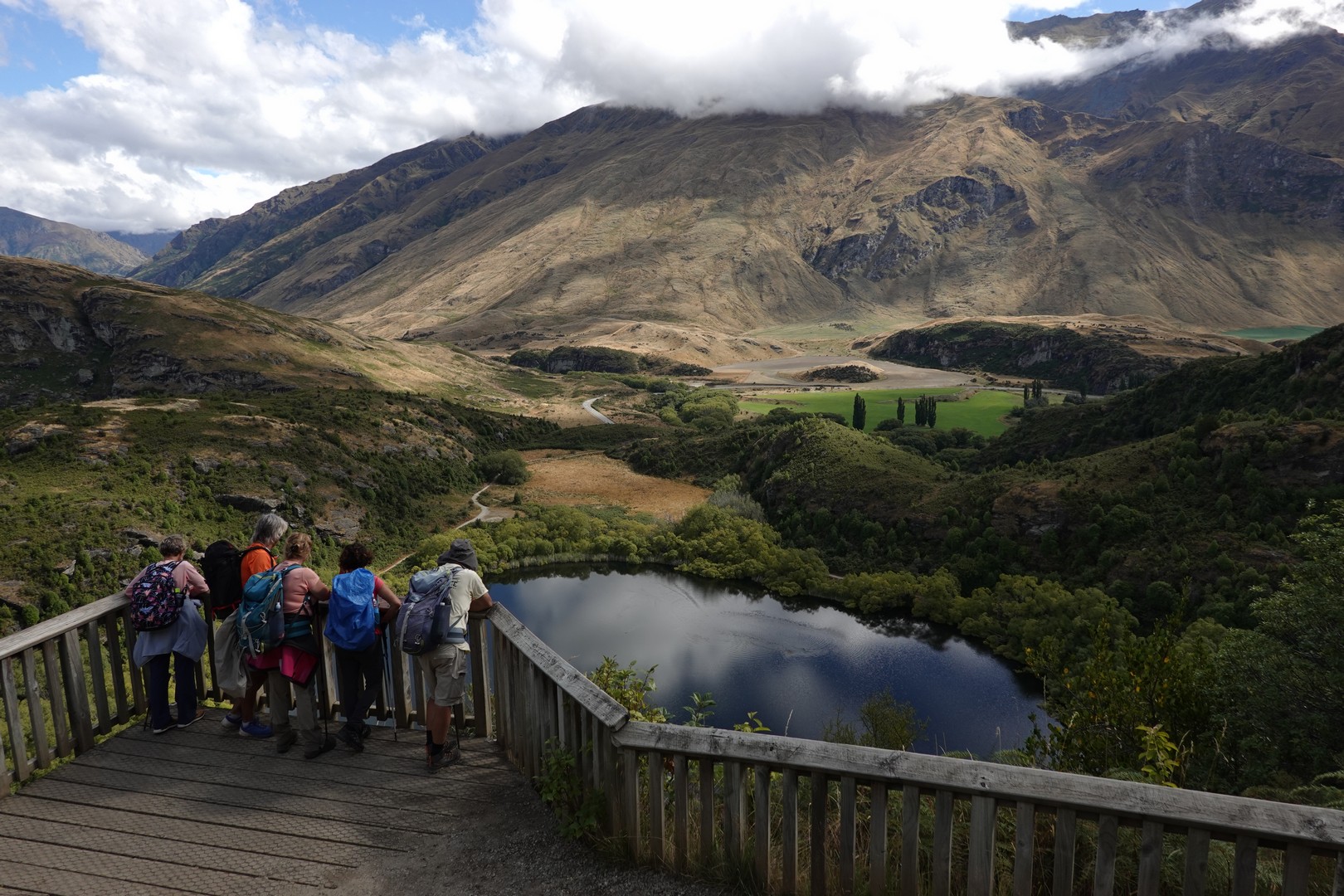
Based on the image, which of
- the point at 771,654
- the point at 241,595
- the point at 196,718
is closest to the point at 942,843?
the point at 241,595

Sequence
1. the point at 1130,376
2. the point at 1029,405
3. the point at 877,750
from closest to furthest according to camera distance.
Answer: the point at 877,750, the point at 1029,405, the point at 1130,376

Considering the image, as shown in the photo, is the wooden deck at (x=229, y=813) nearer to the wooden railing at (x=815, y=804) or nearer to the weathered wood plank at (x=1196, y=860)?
the wooden railing at (x=815, y=804)

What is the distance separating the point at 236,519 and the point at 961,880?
44064 millimetres

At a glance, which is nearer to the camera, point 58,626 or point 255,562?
point 58,626

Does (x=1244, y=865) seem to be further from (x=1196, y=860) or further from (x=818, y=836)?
(x=818, y=836)

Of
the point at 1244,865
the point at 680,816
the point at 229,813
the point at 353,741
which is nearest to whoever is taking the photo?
the point at 1244,865

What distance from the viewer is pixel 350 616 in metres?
6.94

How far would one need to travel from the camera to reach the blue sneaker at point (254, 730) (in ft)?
24.6

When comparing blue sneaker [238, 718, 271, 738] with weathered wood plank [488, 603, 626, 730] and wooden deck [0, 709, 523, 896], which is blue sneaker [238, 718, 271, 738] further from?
weathered wood plank [488, 603, 626, 730]

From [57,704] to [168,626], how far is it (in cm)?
108

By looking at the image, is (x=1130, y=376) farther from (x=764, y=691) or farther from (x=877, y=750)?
(x=877, y=750)

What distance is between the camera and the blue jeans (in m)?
7.39

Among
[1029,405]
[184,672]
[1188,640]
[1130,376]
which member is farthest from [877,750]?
[1130,376]

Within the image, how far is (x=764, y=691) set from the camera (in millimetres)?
32219
